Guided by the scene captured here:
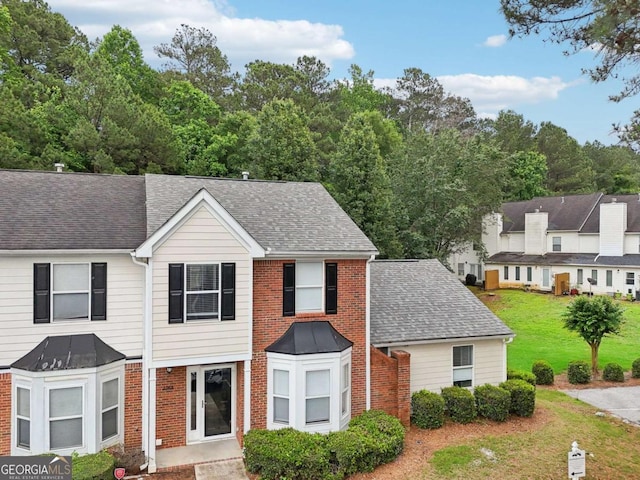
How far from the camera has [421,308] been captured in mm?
15352

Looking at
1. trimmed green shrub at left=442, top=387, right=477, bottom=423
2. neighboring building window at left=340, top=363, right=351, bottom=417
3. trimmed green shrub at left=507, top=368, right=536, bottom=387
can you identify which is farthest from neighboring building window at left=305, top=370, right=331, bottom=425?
trimmed green shrub at left=507, top=368, right=536, bottom=387

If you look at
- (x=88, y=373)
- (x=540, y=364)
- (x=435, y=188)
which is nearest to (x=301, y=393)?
(x=88, y=373)

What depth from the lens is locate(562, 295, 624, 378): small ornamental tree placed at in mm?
18938

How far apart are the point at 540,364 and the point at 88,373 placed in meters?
17.4

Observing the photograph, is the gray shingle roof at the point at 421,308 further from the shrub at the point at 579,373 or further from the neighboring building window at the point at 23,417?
the neighboring building window at the point at 23,417

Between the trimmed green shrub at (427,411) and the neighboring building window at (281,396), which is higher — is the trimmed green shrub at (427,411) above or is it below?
below

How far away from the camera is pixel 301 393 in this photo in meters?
11.8

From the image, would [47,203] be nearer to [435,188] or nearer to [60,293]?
[60,293]

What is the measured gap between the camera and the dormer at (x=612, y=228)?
3738 cm

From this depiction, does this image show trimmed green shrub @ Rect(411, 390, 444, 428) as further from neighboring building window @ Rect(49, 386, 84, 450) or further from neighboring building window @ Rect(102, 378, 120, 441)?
neighboring building window @ Rect(49, 386, 84, 450)

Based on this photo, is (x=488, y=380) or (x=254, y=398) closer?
(x=254, y=398)

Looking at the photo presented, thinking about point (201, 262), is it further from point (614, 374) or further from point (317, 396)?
point (614, 374)

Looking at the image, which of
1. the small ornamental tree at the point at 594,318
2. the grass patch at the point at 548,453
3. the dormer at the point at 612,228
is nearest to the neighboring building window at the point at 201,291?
the grass patch at the point at 548,453

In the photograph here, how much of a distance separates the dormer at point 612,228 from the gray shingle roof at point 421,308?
28223mm
